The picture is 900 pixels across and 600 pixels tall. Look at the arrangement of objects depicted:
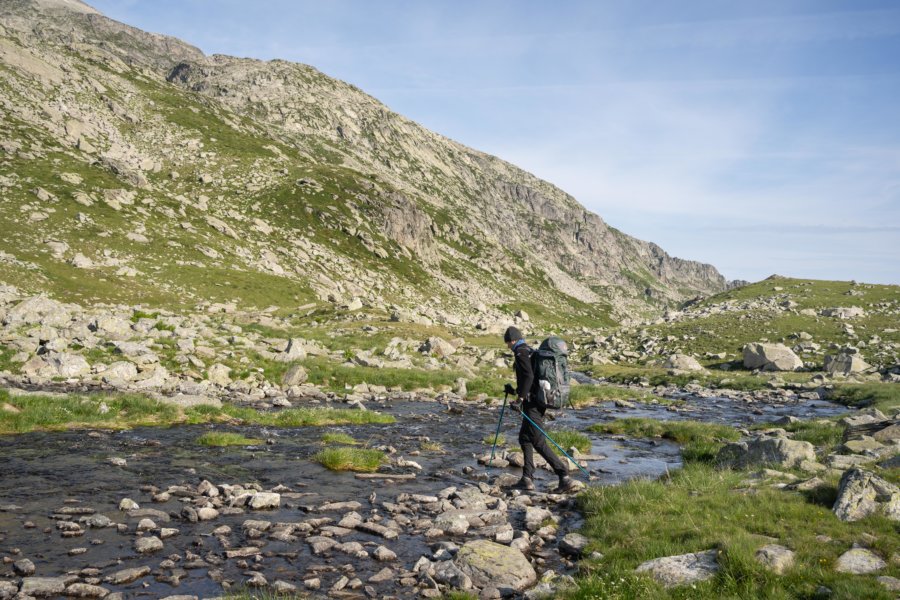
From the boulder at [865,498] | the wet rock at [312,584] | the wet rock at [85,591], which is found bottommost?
the wet rock at [85,591]

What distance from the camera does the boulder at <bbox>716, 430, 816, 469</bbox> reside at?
13.4 meters

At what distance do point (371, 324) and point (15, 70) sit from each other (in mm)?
88505

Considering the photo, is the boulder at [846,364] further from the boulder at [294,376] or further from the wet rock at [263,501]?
the wet rock at [263,501]

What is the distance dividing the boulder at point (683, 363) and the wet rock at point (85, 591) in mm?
53641

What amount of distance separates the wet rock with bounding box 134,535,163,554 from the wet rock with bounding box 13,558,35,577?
145 centimetres

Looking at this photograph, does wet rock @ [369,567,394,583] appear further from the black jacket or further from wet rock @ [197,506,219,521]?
the black jacket

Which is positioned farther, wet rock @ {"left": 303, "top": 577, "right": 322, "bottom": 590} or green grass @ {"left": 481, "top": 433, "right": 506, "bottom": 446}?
green grass @ {"left": 481, "top": 433, "right": 506, "bottom": 446}

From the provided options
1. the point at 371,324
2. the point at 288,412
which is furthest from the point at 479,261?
the point at 288,412

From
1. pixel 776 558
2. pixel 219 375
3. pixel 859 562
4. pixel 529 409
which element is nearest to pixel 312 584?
pixel 776 558

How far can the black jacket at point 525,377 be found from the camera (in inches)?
531

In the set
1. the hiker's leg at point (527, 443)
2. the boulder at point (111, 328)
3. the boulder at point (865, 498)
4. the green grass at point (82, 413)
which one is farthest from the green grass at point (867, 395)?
the boulder at point (111, 328)

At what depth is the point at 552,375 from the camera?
13.3 m

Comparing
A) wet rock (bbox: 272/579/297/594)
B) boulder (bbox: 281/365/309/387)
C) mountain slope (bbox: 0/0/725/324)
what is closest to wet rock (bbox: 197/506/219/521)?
wet rock (bbox: 272/579/297/594)

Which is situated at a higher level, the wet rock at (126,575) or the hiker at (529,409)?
the hiker at (529,409)
